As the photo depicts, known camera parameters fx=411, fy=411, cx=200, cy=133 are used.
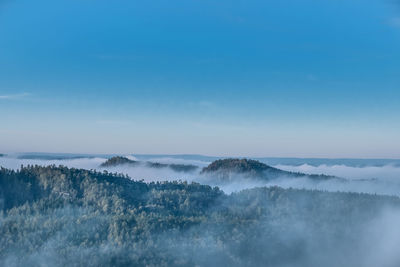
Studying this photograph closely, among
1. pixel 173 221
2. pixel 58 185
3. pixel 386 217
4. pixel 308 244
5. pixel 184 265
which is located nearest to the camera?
pixel 184 265

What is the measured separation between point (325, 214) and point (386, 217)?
30161mm

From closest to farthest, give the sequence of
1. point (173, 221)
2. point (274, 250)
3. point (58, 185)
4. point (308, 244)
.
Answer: point (173, 221), point (274, 250), point (308, 244), point (58, 185)

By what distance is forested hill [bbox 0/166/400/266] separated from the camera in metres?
95.3

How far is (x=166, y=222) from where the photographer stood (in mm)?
112750

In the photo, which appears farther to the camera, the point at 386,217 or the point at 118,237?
the point at 386,217

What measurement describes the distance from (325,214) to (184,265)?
3092 inches

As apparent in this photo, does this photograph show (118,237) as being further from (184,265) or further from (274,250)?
(274,250)

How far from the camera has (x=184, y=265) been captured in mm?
93375

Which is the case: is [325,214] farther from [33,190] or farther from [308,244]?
[33,190]

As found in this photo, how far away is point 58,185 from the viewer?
14600cm

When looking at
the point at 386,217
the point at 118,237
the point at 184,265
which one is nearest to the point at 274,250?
the point at 184,265

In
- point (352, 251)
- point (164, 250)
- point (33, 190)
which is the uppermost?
point (33, 190)

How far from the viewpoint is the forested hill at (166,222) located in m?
95.3

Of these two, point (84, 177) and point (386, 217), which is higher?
point (84, 177)
